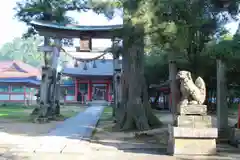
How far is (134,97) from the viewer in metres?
15.2

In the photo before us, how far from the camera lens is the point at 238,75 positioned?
41.7 ft

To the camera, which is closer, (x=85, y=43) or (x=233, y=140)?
(x=233, y=140)

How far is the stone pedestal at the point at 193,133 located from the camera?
27.2ft

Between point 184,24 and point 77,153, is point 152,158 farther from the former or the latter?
point 184,24

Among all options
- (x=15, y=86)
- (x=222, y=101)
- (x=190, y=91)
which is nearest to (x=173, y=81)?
(x=222, y=101)

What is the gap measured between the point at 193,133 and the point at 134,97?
277 inches

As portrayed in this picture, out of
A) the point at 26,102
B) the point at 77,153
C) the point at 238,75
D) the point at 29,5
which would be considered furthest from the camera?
the point at 26,102

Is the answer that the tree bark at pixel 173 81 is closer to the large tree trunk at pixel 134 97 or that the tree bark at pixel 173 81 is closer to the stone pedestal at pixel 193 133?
the stone pedestal at pixel 193 133

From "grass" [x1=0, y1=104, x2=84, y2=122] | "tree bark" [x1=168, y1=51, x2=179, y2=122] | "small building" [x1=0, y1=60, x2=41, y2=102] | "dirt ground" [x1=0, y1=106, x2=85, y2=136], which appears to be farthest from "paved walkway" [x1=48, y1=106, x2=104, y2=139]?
"small building" [x1=0, y1=60, x2=41, y2=102]

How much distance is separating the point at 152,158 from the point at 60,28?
12440 mm

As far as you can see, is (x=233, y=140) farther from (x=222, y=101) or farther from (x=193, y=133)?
(x=193, y=133)

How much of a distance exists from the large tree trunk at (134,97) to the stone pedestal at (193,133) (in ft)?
20.4

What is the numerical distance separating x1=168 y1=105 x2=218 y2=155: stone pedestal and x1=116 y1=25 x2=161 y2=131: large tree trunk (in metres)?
6.21

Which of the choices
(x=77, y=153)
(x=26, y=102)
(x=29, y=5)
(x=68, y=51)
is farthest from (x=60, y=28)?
(x=26, y=102)
